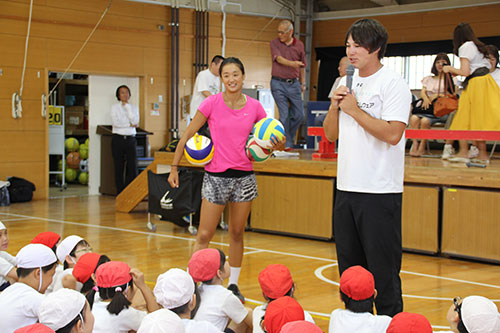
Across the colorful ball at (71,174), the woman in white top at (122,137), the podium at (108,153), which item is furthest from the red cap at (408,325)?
the colorful ball at (71,174)

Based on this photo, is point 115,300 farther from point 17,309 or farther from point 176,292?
point 17,309

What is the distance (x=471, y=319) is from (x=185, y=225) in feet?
16.2

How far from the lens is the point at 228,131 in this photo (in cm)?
410

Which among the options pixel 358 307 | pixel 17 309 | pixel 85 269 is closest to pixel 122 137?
pixel 85 269

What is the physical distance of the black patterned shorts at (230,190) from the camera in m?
4.09

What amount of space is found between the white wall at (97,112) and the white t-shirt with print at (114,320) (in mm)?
8486

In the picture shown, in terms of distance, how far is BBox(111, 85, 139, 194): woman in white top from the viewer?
1032 centimetres

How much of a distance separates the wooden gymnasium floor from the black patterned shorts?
73 centimetres

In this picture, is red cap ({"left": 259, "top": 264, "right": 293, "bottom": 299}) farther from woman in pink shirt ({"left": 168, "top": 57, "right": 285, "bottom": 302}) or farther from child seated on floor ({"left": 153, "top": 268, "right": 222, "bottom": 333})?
woman in pink shirt ({"left": 168, "top": 57, "right": 285, "bottom": 302})

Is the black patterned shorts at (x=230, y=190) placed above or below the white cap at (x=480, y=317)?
above

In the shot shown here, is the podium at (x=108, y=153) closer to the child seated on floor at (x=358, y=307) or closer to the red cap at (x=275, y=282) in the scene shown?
the red cap at (x=275, y=282)

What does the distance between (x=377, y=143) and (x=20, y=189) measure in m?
8.02

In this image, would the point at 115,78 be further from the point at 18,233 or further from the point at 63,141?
the point at 18,233

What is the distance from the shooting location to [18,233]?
677 centimetres
